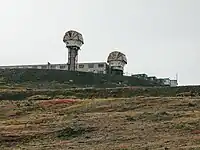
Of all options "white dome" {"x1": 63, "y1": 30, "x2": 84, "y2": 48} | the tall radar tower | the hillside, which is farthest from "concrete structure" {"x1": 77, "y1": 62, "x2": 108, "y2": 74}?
the hillside

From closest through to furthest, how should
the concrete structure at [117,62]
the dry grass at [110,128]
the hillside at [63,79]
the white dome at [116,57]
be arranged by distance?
the dry grass at [110,128] → the hillside at [63,79] → the white dome at [116,57] → the concrete structure at [117,62]

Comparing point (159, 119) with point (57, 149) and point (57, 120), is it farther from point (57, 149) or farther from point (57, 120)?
point (57, 149)

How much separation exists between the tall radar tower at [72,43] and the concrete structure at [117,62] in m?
7.43

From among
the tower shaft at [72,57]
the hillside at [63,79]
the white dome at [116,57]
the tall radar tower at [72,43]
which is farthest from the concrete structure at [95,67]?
the hillside at [63,79]

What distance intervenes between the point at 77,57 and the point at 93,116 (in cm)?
5651

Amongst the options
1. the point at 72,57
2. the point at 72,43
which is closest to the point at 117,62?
the point at 72,57

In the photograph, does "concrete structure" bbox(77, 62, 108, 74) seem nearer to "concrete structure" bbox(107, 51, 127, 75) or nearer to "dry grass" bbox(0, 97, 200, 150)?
"concrete structure" bbox(107, 51, 127, 75)

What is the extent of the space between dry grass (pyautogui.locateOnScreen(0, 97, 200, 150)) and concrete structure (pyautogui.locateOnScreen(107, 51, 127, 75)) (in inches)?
1978

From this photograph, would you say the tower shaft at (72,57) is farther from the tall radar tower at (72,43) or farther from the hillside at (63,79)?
the hillside at (63,79)

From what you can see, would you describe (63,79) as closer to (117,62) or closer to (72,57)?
(72,57)

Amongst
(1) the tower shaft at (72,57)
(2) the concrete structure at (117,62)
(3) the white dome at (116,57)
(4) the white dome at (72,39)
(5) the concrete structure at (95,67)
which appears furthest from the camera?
(5) the concrete structure at (95,67)

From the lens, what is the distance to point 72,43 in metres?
88.1

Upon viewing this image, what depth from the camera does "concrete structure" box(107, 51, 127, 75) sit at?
305 ft

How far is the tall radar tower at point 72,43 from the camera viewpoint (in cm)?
A: 8812
